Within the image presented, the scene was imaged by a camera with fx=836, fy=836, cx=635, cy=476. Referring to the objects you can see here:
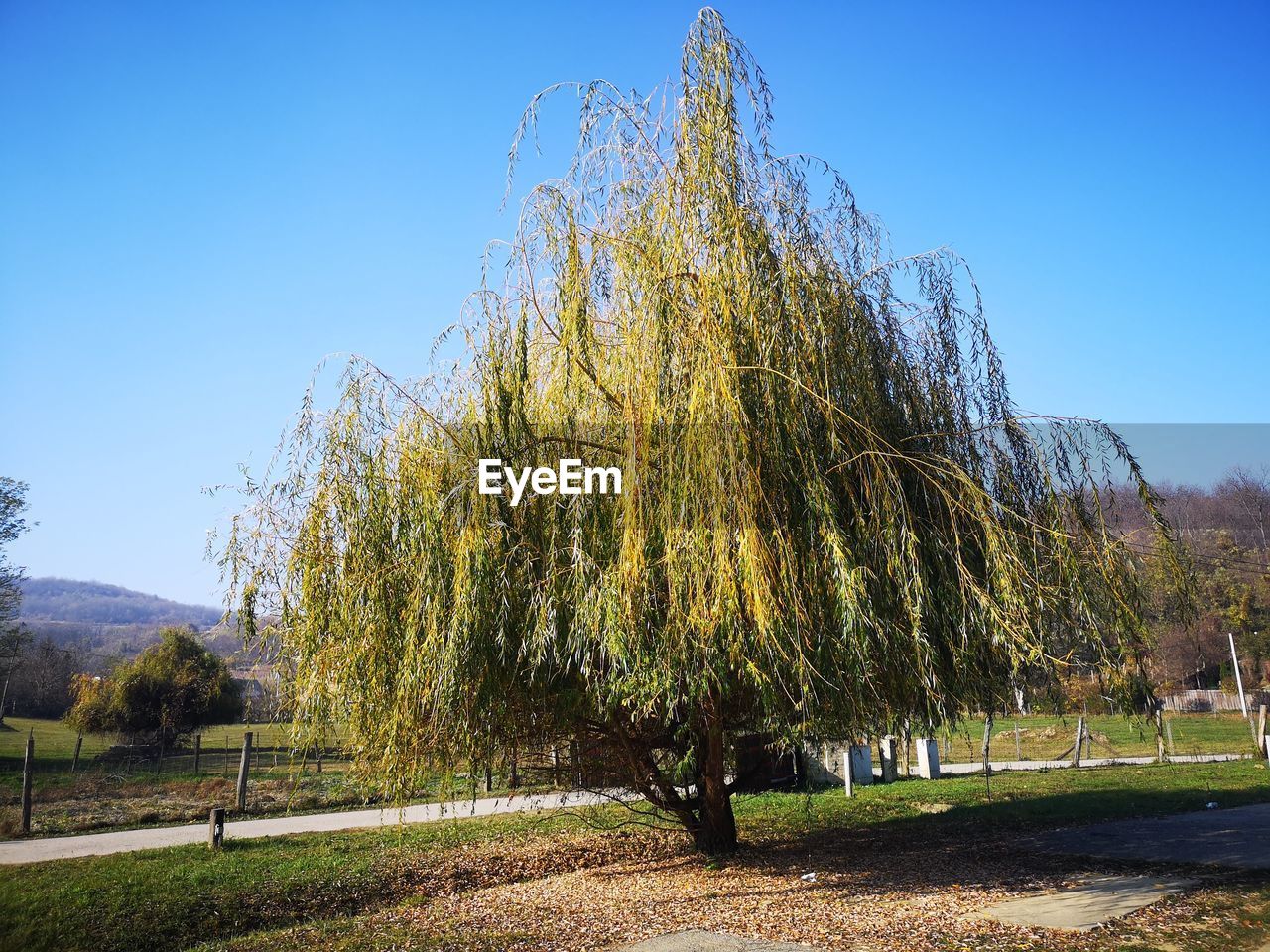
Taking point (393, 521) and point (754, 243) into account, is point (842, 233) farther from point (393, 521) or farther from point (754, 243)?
point (393, 521)

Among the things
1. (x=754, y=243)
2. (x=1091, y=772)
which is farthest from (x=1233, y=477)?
(x=754, y=243)

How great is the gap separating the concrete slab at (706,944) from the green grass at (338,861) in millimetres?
2498

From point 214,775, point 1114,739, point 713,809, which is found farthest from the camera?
point 1114,739

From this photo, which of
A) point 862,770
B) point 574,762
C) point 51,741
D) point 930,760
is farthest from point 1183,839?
point 51,741

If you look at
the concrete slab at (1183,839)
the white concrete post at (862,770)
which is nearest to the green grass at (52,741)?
the white concrete post at (862,770)

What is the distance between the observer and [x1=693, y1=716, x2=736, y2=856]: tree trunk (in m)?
9.09

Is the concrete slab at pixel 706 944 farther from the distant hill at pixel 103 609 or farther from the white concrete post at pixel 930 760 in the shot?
the distant hill at pixel 103 609

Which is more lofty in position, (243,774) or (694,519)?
(694,519)

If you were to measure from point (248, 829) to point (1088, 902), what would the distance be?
12694 mm

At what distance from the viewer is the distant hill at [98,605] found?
258 ft

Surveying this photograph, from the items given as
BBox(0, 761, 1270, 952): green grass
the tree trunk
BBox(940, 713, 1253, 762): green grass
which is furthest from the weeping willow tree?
BBox(940, 713, 1253, 762): green grass

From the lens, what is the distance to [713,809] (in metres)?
9.47

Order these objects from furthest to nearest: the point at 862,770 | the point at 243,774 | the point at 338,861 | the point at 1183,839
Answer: the point at 862,770, the point at 243,774, the point at 338,861, the point at 1183,839

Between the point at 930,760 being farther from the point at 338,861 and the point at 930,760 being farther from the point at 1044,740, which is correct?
the point at 338,861
